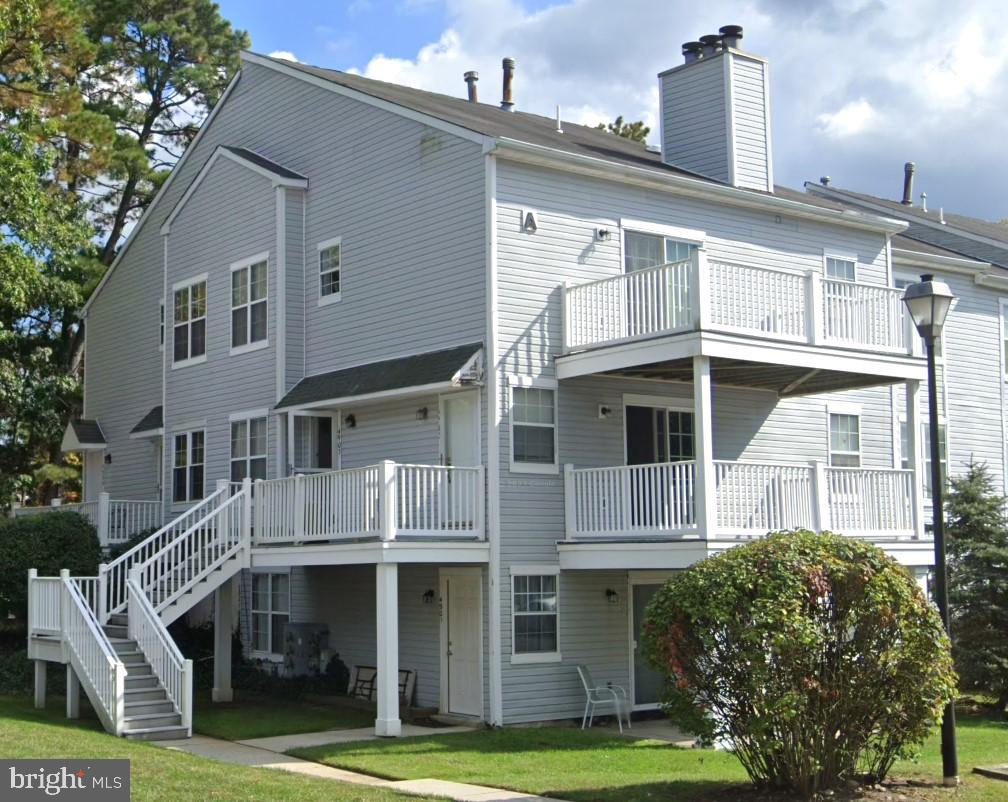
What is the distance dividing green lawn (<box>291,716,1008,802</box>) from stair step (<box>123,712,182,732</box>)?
2.21 m

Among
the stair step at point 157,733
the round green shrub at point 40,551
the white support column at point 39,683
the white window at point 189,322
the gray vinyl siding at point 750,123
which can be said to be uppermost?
the gray vinyl siding at point 750,123

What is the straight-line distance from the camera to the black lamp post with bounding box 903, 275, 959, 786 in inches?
514

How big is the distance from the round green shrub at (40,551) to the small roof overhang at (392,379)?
456 centimetres

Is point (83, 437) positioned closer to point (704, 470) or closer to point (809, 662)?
point (704, 470)

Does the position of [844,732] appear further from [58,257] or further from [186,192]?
[58,257]

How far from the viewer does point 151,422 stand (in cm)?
2780

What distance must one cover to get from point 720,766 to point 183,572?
932cm

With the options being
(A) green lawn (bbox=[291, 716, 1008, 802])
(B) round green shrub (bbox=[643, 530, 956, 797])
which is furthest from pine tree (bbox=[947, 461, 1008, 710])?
(B) round green shrub (bbox=[643, 530, 956, 797])

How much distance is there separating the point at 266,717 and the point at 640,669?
578 centimetres

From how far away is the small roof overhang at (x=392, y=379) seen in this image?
19.2 m

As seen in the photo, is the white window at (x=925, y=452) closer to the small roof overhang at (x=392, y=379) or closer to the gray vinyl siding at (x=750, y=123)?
the gray vinyl siding at (x=750, y=123)

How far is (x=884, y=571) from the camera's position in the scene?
1257 cm

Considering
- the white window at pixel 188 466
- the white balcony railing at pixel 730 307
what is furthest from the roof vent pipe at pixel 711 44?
the white window at pixel 188 466

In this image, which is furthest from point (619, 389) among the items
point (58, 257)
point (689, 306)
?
point (58, 257)
